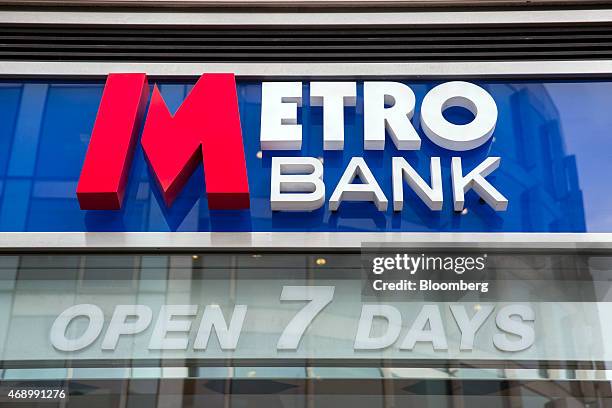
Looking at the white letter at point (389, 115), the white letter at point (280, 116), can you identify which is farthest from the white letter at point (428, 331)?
the white letter at point (280, 116)

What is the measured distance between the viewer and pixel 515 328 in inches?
214

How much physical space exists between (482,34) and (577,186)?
5.27 ft

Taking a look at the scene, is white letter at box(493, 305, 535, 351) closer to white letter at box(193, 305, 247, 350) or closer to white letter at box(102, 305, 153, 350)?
white letter at box(193, 305, 247, 350)

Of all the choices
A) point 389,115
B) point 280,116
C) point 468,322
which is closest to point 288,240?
point 280,116

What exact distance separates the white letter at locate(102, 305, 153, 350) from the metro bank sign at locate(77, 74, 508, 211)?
818mm

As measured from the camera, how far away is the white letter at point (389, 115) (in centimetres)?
599

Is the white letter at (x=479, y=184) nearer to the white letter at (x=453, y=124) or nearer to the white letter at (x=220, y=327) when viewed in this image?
the white letter at (x=453, y=124)

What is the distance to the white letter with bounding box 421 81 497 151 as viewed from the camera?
5.98m

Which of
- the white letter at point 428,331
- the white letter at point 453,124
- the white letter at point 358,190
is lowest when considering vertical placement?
the white letter at point 428,331

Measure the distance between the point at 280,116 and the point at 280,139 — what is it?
0.24 meters

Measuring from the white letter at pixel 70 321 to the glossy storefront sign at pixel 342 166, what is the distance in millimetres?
651

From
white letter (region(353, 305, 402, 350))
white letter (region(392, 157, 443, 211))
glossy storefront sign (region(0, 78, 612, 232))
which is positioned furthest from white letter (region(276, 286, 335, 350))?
white letter (region(392, 157, 443, 211))

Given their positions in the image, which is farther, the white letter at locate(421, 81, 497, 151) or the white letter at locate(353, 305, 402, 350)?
the white letter at locate(421, 81, 497, 151)

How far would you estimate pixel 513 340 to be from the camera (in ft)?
17.7
